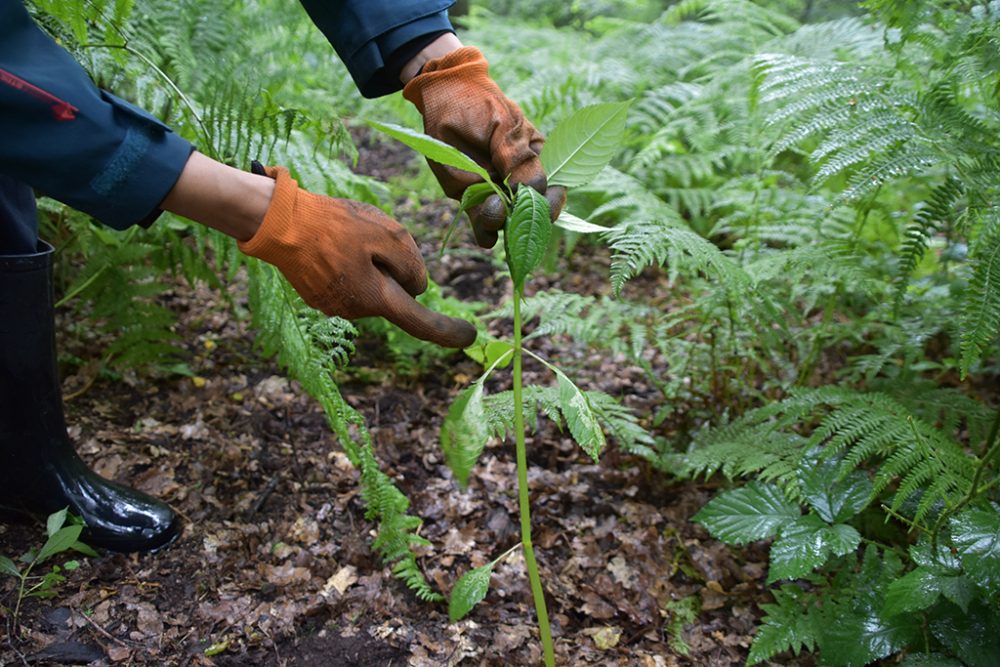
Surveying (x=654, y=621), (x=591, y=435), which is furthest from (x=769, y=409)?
(x=591, y=435)

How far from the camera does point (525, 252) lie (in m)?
1.33

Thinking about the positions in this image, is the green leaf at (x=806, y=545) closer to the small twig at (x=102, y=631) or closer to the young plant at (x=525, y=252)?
the young plant at (x=525, y=252)

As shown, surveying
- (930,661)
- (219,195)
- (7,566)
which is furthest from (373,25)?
(930,661)

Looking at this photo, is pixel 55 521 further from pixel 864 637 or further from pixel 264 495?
pixel 864 637

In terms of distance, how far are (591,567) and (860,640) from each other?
2.56 ft

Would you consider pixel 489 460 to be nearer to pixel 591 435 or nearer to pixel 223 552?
pixel 223 552

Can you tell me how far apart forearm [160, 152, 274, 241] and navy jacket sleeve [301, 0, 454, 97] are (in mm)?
702

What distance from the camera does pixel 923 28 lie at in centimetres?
234

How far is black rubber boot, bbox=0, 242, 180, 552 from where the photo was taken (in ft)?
6.37

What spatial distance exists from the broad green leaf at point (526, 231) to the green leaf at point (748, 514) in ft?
→ 3.19

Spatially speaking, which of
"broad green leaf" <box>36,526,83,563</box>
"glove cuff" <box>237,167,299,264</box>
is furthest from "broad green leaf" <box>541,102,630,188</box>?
"broad green leaf" <box>36,526,83,563</box>

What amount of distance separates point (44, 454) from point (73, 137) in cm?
112

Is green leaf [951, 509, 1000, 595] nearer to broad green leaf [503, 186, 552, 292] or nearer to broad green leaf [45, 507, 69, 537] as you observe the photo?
broad green leaf [503, 186, 552, 292]

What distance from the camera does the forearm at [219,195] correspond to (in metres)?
1.49
